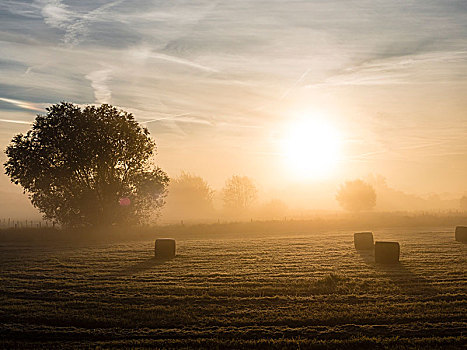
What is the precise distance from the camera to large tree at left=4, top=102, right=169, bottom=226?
46344 millimetres

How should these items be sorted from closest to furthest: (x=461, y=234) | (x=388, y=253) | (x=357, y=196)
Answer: (x=388, y=253)
(x=461, y=234)
(x=357, y=196)

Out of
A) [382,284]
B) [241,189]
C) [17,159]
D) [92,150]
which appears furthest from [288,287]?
[241,189]

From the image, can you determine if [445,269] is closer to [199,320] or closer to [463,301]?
[463,301]

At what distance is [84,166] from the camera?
157 ft

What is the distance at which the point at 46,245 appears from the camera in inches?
1527

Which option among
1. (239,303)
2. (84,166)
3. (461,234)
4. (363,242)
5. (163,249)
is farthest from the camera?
(84,166)

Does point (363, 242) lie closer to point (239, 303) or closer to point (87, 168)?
point (239, 303)

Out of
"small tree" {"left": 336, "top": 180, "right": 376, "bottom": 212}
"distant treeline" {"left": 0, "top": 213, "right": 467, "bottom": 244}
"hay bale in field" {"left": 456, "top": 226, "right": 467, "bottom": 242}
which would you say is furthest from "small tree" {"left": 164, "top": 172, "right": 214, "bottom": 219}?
"hay bale in field" {"left": 456, "top": 226, "right": 467, "bottom": 242}

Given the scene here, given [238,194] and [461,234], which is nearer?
[461,234]

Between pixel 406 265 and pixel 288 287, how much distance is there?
28.3 ft

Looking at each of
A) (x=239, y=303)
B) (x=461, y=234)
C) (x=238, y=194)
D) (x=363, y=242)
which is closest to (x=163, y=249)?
(x=239, y=303)

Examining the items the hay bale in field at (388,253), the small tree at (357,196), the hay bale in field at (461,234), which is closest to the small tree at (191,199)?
the small tree at (357,196)

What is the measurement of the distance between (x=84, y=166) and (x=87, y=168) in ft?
2.03

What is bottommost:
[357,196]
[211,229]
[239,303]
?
[239,303]
